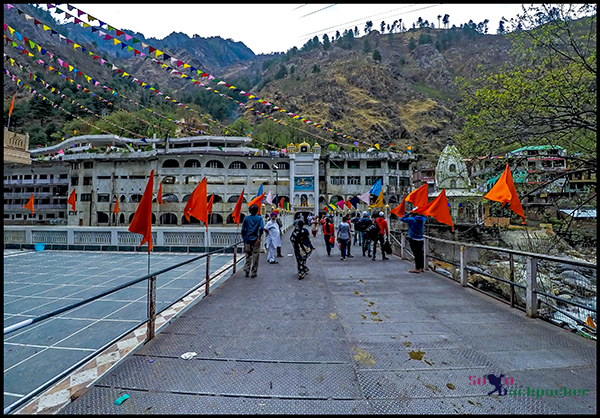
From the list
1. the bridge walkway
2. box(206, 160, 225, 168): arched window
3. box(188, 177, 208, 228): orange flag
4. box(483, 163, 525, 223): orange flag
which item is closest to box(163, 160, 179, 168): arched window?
box(206, 160, 225, 168): arched window

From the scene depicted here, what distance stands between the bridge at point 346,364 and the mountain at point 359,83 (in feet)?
203

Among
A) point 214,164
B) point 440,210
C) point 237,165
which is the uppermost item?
point 214,164

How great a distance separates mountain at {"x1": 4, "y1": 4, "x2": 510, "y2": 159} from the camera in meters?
82.6

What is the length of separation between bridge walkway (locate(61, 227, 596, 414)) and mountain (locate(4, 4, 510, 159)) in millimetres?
61801

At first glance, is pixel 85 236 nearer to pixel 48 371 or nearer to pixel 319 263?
pixel 319 263

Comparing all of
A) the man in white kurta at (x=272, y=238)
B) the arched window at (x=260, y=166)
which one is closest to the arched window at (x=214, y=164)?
the arched window at (x=260, y=166)

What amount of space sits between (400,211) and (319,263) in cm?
329

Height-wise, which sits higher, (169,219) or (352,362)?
(169,219)

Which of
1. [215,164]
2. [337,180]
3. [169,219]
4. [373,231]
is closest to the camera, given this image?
[373,231]

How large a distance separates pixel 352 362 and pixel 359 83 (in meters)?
109

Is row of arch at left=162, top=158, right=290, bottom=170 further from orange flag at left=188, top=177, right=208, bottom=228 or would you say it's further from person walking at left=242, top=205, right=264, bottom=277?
person walking at left=242, top=205, right=264, bottom=277

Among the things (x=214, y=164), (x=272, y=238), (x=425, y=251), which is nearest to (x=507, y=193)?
(x=425, y=251)

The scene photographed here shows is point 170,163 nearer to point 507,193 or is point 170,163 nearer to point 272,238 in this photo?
point 272,238

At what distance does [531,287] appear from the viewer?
13.9 feet
